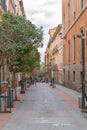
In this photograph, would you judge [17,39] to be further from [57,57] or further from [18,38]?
[57,57]

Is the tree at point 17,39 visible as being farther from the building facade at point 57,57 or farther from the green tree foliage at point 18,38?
the building facade at point 57,57

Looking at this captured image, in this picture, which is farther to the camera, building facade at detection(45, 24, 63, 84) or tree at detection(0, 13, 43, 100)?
building facade at detection(45, 24, 63, 84)

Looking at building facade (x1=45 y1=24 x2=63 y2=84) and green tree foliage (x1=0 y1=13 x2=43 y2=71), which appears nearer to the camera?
green tree foliage (x1=0 y1=13 x2=43 y2=71)

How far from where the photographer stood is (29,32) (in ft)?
90.4

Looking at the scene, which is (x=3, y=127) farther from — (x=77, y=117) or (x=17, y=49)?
(x=17, y=49)

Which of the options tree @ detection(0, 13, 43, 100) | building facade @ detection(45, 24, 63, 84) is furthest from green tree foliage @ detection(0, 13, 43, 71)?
building facade @ detection(45, 24, 63, 84)

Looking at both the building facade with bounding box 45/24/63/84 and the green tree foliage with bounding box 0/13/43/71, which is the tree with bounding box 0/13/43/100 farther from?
the building facade with bounding box 45/24/63/84

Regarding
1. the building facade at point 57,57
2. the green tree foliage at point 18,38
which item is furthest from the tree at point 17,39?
the building facade at point 57,57

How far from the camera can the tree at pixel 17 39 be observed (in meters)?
24.4

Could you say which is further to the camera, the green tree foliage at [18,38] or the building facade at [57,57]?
the building facade at [57,57]

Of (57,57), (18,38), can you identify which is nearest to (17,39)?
(18,38)

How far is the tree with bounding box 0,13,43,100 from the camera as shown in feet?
80.0

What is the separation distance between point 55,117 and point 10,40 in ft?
25.4

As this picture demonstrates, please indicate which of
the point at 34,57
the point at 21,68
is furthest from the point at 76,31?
the point at 21,68
